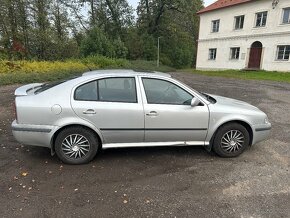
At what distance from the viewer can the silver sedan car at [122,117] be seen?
12.8 ft

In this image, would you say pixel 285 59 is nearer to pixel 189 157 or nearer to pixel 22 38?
pixel 189 157

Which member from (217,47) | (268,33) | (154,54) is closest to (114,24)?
(154,54)

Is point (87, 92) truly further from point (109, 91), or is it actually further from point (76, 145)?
point (76, 145)

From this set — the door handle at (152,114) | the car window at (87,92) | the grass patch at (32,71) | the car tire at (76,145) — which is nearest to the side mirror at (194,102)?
the door handle at (152,114)

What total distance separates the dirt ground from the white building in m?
22.1

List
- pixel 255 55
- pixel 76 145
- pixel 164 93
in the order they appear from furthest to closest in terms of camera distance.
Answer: pixel 255 55 → pixel 164 93 → pixel 76 145

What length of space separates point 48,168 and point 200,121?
262 centimetres

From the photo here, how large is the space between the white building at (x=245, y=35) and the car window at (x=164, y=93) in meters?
22.4

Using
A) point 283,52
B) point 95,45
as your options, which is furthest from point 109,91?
point 283,52

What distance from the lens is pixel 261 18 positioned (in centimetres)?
2486

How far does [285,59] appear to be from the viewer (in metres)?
22.9

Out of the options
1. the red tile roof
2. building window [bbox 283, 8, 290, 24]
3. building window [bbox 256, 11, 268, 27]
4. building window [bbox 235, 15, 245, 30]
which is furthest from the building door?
the red tile roof

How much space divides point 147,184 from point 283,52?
2450 centimetres

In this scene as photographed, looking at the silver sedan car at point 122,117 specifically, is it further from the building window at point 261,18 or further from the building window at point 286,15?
the building window at point 261,18
